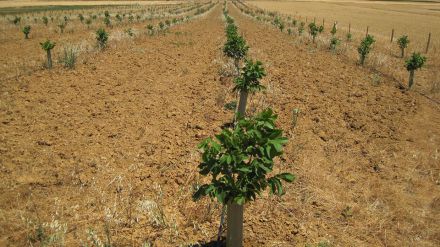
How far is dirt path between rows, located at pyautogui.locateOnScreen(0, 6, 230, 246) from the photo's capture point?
452 centimetres

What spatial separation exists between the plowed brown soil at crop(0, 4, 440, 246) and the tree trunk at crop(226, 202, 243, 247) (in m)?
0.69

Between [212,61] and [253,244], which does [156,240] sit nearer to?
[253,244]

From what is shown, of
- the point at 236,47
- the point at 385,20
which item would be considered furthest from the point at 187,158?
the point at 385,20

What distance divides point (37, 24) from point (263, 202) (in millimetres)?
30124

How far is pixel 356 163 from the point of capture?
6.69m

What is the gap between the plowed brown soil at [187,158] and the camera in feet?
15.1

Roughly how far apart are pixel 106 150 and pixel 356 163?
4.72 m

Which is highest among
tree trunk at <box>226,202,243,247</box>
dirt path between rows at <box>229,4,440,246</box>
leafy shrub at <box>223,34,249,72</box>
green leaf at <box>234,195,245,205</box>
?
leafy shrub at <box>223,34,249,72</box>

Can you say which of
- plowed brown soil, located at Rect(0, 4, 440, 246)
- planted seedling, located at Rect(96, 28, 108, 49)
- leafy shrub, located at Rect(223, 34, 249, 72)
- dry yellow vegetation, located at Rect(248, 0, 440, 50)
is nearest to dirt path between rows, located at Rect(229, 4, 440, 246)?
plowed brown soil, located at Rect(0, 4, 440, 246)

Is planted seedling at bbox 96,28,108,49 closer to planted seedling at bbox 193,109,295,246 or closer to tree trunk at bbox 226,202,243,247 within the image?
planted seedling at bbox 193,109,295,246

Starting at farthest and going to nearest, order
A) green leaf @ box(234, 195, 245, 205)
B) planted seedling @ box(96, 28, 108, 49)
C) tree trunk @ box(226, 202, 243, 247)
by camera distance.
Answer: planted seedling @ box(96, 28, 108, 49) → tree trunk @ box(226, 202, 243, 247) → green leaf @ box(234, 195, 245, 205)

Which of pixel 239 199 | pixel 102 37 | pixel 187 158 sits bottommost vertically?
pixel 187 158

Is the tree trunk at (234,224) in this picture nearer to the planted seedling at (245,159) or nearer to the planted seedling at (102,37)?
the planted seedling at (245,159)

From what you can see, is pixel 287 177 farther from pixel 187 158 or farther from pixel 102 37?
pixel 102 37
